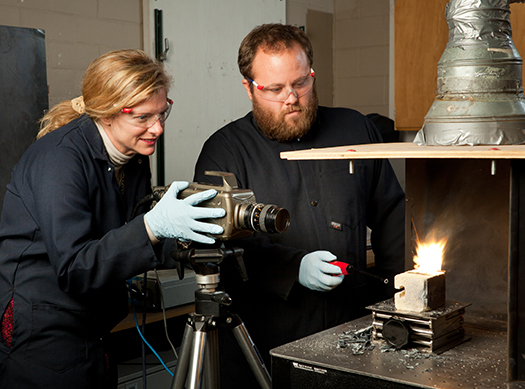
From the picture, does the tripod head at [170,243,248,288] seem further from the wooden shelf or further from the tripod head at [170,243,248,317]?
the wooden shelf

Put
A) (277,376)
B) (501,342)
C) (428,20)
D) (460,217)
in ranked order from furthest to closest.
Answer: (428,20), (460,217), (501,342), (277,376)

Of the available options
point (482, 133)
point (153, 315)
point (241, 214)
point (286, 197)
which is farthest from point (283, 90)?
point (153, 315)

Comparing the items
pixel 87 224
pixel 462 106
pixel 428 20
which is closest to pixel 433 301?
pixel 462 106

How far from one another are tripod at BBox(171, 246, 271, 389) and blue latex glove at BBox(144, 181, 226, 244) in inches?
1.9

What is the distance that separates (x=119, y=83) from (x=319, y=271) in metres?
0.70

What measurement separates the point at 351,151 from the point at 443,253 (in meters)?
0.64

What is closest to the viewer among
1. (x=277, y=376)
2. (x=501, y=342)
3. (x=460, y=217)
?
(x=277, y=376)

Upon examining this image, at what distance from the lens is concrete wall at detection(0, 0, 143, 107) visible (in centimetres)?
240

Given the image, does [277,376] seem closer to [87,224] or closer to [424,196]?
[87,224]

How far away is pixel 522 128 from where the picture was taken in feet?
3.61

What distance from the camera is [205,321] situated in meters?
1.33

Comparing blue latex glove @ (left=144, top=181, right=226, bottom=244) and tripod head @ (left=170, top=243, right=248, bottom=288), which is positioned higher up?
blue latex glove @ (left=144, top=181, right=226, bottom=244)

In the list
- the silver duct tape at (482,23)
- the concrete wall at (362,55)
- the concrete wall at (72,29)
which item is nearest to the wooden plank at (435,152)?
the silver duct tape at (482,23)

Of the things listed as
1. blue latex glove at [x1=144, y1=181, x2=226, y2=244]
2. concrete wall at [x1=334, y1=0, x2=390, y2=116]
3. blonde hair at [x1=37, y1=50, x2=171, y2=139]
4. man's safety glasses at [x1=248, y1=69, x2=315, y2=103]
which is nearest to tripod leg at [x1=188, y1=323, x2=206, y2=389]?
blue latex glove at [x1=144, y1=181, x2=226, y2=244]
